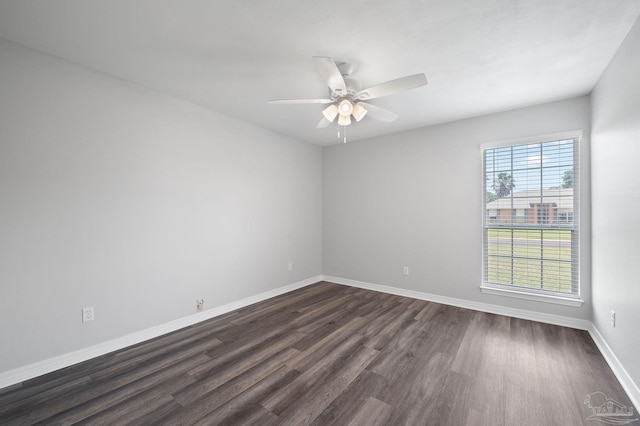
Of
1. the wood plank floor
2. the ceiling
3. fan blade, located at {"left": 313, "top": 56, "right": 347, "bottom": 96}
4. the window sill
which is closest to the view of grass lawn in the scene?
the window sill

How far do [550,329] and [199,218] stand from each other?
14.0 ft

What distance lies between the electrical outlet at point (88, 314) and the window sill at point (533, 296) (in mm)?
4385

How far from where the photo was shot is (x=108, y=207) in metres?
2.50

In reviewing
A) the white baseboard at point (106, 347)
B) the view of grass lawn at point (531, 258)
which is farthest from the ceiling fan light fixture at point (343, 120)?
the white baseboard at point (106, 347)

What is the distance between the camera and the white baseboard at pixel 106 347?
2.03 metres

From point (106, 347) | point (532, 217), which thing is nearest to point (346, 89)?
point (532, 217)

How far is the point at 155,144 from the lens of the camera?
2.83m

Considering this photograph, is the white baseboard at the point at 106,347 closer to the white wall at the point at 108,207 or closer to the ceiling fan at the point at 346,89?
the white wall at the point at 108,207

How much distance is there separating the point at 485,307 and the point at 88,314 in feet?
14.6

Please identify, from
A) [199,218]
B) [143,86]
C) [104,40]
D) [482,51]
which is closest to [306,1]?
[482,51]

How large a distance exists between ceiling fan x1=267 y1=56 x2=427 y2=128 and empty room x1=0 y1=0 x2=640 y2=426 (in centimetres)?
2

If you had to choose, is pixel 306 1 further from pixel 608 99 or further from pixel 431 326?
pixel 431 326

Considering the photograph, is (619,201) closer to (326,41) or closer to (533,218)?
(533,218)

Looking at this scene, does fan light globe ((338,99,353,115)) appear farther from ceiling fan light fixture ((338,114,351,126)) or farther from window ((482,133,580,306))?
window ((482,133,580,306))
